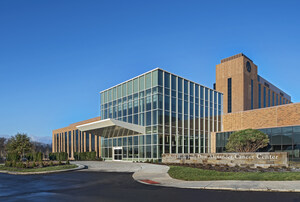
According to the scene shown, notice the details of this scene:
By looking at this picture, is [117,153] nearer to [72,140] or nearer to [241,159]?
[241,159]

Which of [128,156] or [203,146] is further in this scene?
[203,146]

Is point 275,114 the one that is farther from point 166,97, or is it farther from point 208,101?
point 166,97

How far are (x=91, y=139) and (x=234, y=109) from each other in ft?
144

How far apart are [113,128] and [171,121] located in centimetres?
873

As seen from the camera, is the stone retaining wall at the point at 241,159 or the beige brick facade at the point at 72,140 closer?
the stone retaining wall at the point at 241,159

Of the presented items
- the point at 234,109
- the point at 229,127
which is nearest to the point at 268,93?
the point at 234,109

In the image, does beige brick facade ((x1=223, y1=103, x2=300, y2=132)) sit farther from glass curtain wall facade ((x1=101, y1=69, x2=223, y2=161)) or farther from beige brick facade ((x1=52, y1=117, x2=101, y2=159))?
beige brick facade ((x1=52, y1=117, x2=101, y2=159))

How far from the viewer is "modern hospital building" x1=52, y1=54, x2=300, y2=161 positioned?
114ft

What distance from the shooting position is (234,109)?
75.6m

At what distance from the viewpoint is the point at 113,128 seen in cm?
3700

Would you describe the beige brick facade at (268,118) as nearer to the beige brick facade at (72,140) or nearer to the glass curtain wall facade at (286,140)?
the glass curtain wall facade at (286,140)

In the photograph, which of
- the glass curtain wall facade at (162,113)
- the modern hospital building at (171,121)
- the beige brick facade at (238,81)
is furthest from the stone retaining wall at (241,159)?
the beige brick facade at (238,81)

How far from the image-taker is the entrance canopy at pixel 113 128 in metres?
34.5

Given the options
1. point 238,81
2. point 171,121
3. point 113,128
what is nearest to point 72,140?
point 113,128
